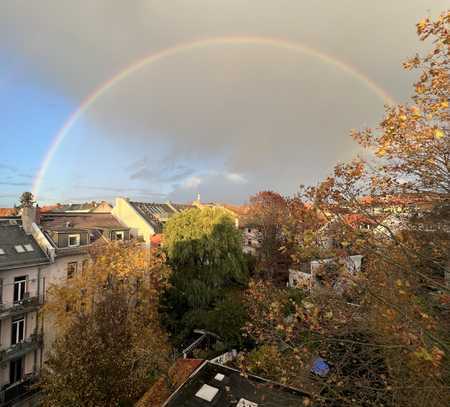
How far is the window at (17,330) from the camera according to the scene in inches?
673

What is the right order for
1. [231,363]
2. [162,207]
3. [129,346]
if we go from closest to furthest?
[129,346] → [231,363] → [162,207]

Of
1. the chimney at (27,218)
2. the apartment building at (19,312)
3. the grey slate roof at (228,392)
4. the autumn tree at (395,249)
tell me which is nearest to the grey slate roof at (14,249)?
the apartment building at (19,312)

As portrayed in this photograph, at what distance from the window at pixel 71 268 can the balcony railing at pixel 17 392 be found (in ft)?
21.8

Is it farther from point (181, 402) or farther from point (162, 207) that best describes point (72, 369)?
point (162, 207)

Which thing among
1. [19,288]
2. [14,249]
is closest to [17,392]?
[19,288]

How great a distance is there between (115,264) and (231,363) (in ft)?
31.9

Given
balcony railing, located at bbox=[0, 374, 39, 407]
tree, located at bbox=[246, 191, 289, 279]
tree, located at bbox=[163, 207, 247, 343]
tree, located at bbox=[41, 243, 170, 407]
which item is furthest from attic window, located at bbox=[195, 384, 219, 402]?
tree, located at bbox=[246, 191, 289, 279]

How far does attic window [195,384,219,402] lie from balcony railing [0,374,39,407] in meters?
12.1

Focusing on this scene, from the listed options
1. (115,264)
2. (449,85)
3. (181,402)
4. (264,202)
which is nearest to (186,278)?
(115,264)

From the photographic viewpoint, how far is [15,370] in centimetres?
1755

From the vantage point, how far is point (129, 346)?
1260 cm

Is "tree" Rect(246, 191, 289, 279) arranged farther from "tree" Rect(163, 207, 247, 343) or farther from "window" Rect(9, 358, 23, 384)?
"window" Rect(9, 358, 23, 384)

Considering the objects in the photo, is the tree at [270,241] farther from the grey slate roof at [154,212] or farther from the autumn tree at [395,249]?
the autumn tree at [395,249]

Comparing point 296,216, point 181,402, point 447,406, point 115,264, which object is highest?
point 296,216
